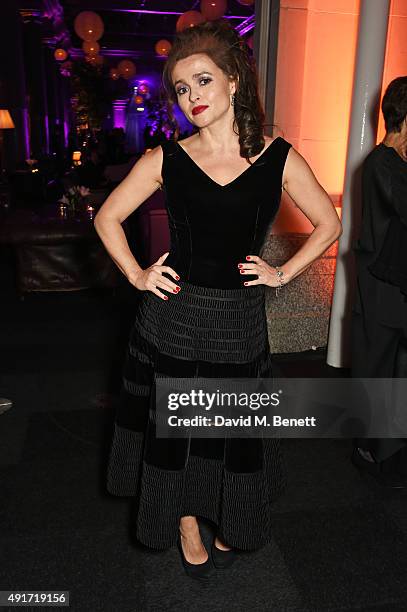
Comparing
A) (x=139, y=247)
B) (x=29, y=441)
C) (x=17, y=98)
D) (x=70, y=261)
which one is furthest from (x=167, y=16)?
(x=29, y=441)

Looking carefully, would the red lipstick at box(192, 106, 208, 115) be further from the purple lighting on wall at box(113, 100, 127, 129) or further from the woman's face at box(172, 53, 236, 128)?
the purple lighting on wall at box(113, 100, 127, 129)

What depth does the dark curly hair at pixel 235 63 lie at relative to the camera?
61.8 inches

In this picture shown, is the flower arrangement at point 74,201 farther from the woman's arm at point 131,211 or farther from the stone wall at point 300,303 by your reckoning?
the woman's arm at point 131,211

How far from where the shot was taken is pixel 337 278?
12.1 feet

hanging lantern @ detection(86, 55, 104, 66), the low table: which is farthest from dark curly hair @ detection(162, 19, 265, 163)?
hanging lantern @ detection(86, 55, 104, 66)

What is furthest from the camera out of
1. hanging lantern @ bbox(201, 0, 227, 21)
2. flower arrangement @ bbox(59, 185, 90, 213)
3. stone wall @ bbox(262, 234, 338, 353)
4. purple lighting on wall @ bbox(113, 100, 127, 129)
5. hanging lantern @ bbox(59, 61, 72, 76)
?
purple lighting on wall @ bbox(113, 100, 127, 129)

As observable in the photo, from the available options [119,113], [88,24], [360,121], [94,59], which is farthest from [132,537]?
[119,113]

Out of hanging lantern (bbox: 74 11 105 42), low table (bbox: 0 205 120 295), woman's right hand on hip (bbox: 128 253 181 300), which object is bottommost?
low table (bbox: 0 205 120 295)

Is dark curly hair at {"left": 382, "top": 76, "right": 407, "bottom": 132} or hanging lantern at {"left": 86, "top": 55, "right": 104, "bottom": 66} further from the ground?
hanging lantern at {"left": 86, "top": 55, "right": 104, "bottom": 66}

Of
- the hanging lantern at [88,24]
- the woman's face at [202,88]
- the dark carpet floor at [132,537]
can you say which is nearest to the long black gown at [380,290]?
the dark carpet floor at [132,537]

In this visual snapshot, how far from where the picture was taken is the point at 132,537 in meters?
2.19

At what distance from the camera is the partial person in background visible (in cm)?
230

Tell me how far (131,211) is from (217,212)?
0.31 meters

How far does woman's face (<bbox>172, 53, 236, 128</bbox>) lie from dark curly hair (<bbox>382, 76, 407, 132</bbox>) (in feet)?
3.16
